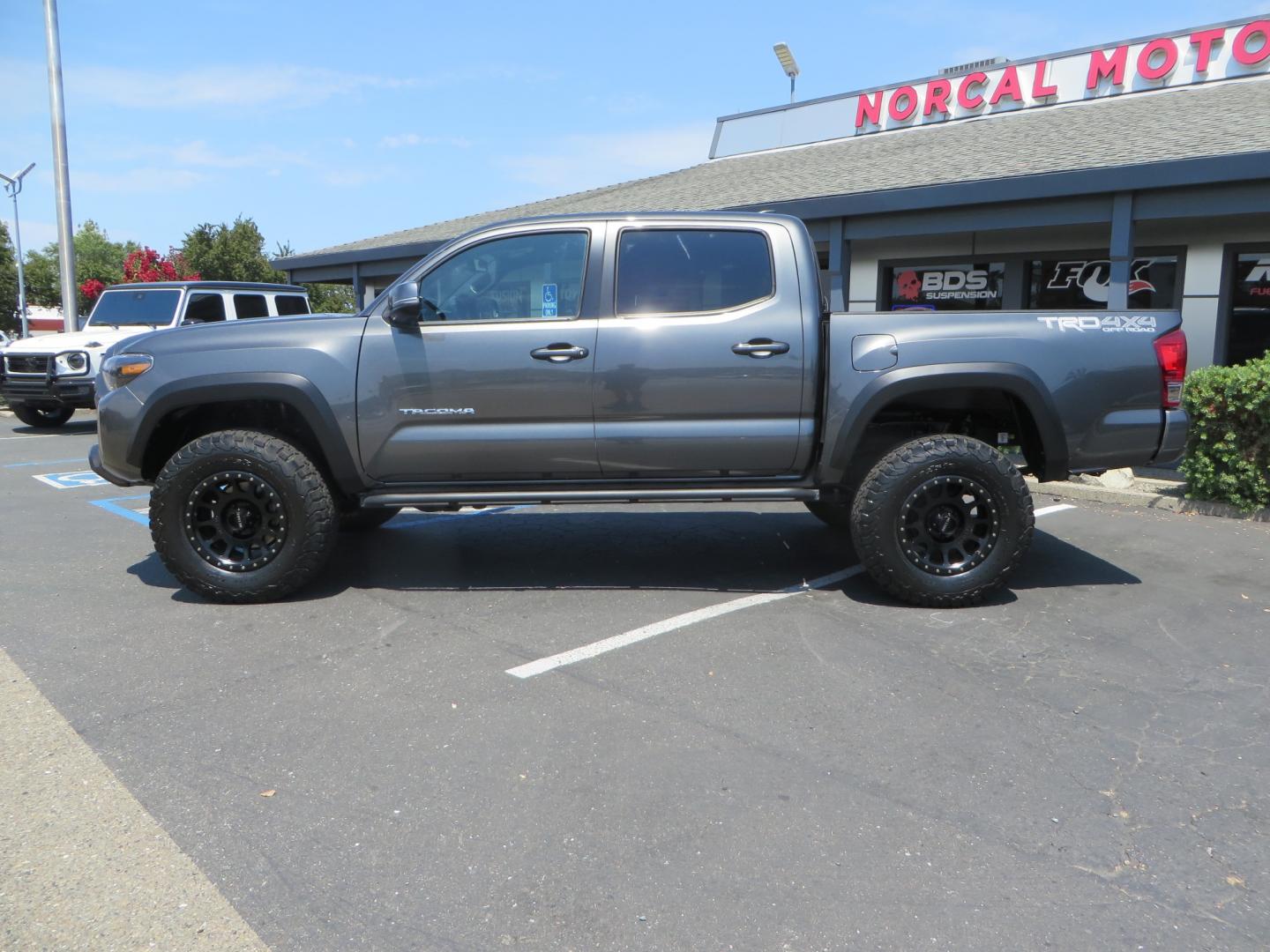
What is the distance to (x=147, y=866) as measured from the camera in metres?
2.75

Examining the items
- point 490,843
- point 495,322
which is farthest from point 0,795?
Answer: point 495,322

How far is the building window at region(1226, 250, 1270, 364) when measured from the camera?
34.6 feet

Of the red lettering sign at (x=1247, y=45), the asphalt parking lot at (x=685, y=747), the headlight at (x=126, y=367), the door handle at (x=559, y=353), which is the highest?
the red lettering sign at (x=1247, y=45)

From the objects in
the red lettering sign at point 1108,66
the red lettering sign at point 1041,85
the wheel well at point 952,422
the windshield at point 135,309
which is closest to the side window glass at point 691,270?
the wheel well at point 952,422

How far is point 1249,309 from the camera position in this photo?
420 inches

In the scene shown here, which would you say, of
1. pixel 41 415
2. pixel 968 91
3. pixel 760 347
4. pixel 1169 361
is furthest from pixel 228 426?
pixel 968 91

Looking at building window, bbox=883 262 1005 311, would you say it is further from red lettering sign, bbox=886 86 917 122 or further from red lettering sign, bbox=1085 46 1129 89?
red lettering sign, bbox=886 86 917 122

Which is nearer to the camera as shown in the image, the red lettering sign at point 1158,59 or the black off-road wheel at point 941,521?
the black off-road wheel at point 941,521

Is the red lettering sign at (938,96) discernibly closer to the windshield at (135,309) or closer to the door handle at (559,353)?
the windshield at (135,309)

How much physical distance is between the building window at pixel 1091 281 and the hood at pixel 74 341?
12.4 m

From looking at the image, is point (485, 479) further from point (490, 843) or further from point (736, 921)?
point (736, 921)

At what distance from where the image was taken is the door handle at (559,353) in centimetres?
507

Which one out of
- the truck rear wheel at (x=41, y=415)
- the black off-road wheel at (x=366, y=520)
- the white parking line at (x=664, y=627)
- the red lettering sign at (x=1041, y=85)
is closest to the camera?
the white parking line at (x=664, y=627)

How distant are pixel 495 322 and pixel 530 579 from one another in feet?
5.03
